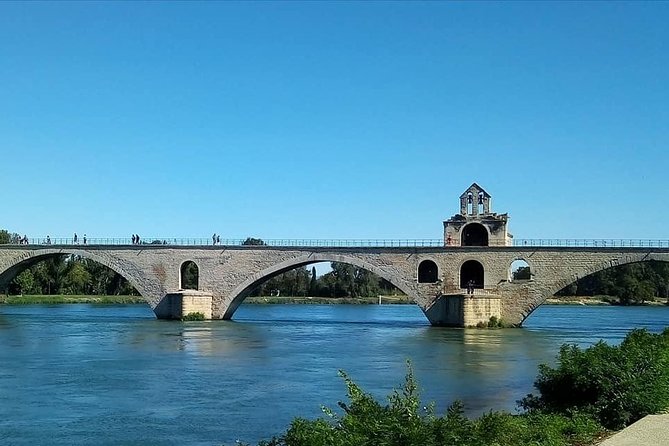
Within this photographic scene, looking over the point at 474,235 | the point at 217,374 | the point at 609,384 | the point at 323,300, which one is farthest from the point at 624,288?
the point at 609,384

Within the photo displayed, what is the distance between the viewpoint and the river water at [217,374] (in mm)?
15227

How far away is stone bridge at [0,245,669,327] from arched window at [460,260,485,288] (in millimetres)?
53

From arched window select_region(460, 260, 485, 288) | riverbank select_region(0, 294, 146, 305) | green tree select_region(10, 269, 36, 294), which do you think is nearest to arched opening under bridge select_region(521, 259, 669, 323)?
riverbank select_region(0, 294, 146, 305)

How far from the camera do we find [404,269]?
43.9m

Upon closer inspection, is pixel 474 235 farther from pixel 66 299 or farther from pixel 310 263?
pixel 66 299

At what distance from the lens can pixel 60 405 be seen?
56.7 ft

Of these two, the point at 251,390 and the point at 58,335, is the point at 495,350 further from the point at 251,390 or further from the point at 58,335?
the point at 58,335

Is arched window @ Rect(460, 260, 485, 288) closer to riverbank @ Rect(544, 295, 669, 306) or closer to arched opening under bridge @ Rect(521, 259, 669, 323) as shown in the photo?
arched opening under bridge @ Rect(521, 259, 669, 323)

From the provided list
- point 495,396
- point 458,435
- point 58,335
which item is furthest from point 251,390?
point 58,335

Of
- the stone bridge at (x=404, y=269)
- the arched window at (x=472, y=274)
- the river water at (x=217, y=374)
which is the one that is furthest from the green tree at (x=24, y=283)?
the arched window at (x=472, y=274)

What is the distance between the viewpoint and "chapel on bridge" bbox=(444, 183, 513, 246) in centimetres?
4375

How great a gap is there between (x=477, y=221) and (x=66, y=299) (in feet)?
137

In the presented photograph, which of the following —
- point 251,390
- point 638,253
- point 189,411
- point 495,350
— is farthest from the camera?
point 638,253

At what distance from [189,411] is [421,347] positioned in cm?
1541
